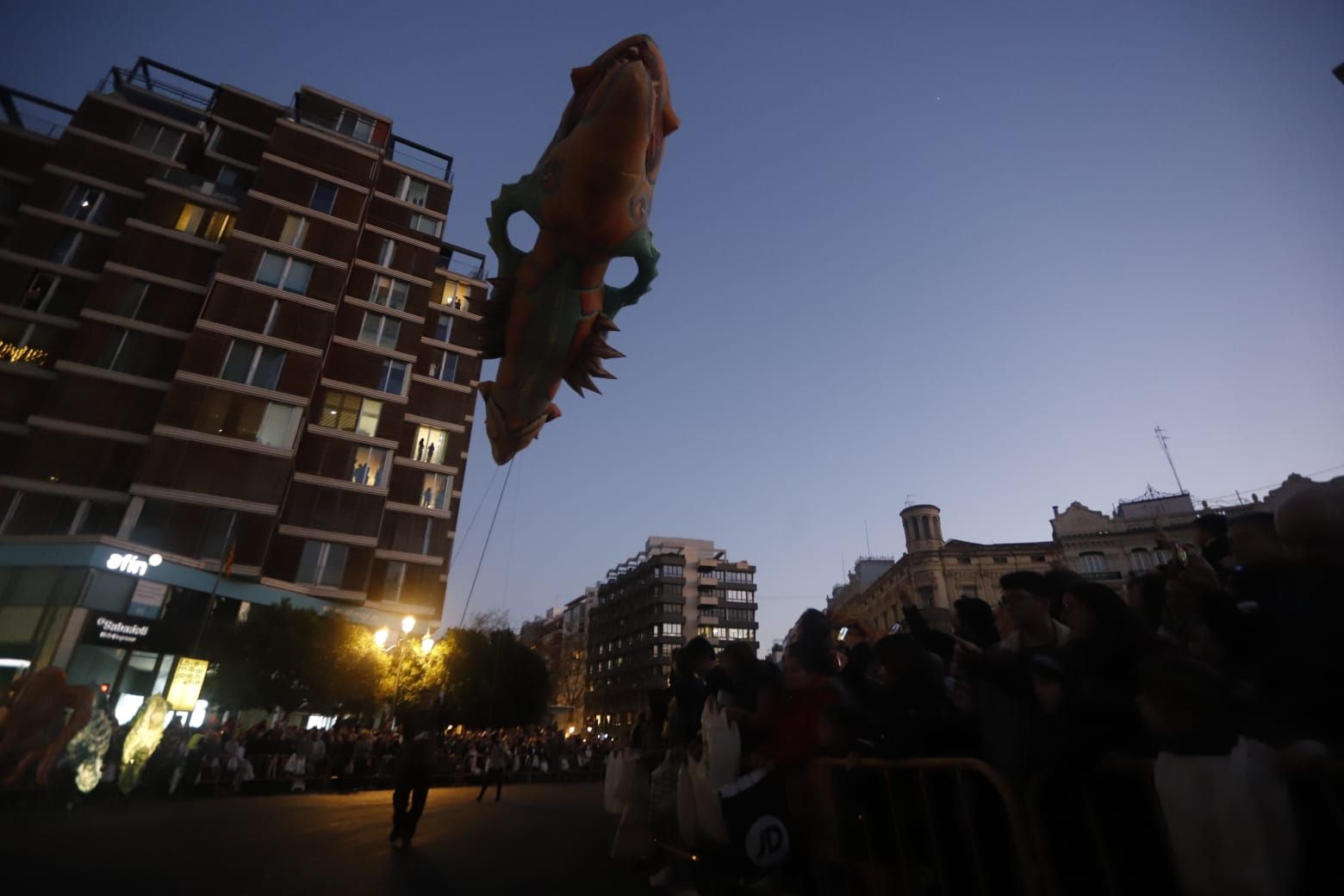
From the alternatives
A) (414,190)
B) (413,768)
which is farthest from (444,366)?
(413,768)

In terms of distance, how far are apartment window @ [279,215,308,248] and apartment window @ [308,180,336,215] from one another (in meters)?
0.98

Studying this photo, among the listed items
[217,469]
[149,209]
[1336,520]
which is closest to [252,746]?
[217,469]

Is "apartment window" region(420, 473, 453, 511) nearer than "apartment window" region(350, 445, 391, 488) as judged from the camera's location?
No

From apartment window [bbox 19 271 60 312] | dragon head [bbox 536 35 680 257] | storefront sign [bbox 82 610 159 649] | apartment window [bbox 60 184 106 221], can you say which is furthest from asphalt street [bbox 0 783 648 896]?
apartment window [bbox 60 184 106 221]

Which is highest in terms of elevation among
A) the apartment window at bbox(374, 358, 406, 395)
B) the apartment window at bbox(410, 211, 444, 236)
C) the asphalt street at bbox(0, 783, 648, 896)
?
the apartment window at bbox(410, 211, 444, 236)

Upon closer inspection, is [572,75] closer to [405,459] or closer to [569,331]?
[569,331]

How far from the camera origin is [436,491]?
102ft

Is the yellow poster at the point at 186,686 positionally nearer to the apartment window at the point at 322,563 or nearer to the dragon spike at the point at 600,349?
the apartment window at the point at 322,563

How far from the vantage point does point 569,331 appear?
18.3 ft

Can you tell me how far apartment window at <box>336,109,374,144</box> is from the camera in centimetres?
3347

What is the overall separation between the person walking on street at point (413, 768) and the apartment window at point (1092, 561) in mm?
43016

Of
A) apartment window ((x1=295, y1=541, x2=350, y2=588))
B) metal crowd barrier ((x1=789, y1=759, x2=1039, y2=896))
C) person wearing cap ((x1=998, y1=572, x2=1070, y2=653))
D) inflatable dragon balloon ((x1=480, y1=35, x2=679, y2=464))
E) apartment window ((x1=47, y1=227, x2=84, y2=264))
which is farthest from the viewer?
apartment window ((x1=47, y1=227, x2=84, y2=264))

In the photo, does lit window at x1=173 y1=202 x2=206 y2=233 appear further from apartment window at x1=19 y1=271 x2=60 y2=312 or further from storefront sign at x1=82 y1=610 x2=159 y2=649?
storefront sign at x1=82 y1=610 x2=159 y2=649

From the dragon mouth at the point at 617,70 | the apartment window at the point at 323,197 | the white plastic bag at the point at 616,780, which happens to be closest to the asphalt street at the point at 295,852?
the white plastic bag at the point at 616,780
